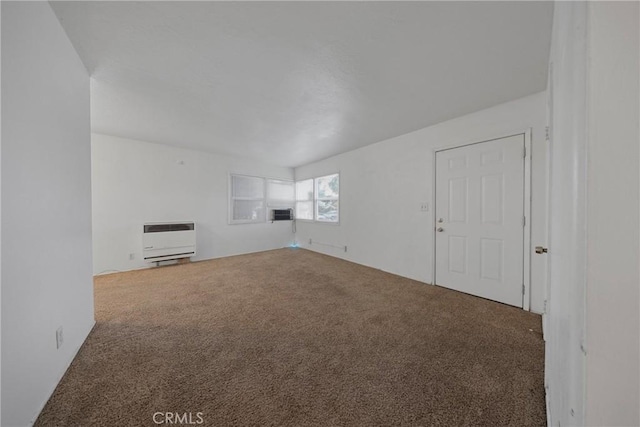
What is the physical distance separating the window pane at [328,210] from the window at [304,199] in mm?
345

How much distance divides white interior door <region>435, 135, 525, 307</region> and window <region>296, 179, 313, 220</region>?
3.25 m

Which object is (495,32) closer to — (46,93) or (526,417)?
(526,417)

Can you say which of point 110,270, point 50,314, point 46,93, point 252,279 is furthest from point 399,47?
point 110,270

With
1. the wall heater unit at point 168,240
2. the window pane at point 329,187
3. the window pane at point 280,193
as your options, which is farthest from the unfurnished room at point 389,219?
the window pane at point 280,193

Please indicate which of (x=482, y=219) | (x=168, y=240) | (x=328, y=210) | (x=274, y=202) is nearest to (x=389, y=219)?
(x=482, y=219)

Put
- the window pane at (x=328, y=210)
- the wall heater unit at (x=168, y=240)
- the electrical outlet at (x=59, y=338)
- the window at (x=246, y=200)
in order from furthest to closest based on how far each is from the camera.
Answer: the window at (x=246, y=200) < the window pane at (x=328, y=210) < the wall heater unit at (x=168, y=240) < the electrical outlet at (x=59, y=338)

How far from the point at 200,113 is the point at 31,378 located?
2685 mm

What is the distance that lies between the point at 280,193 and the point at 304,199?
66 centimetres

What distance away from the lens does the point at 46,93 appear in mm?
1376

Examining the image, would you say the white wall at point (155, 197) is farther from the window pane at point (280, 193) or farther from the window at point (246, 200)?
the window pane at point (280, 193)

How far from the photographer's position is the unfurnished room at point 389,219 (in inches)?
19.0

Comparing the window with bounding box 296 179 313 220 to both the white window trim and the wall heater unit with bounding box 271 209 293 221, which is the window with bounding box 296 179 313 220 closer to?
the white window trim

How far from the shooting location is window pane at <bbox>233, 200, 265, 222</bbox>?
5.31 m

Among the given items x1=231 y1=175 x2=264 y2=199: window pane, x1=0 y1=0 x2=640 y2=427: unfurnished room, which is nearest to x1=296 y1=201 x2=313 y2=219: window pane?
x1=231 y1=175 x2=264 y2=199: window pane
